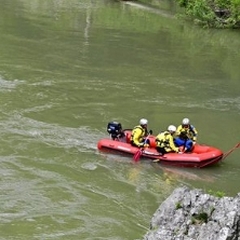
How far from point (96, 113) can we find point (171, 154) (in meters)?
4.11

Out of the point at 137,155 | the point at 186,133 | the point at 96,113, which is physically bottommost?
the point at 137,155

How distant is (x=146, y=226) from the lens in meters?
10.3

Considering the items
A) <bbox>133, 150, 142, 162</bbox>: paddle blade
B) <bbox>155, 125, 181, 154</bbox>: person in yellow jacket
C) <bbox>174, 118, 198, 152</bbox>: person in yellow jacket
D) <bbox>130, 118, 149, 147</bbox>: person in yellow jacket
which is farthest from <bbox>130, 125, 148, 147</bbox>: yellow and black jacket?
<bbox>174, 118, 198, 152</bbox>: person in yellow jacket

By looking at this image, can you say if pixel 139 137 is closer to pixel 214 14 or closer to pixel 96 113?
pixel 96 113

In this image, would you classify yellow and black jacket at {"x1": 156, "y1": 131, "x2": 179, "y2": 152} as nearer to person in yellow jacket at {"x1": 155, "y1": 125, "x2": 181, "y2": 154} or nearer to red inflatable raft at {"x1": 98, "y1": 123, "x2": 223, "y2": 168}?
person in yellow jacket at {"x1": 155, "y1": 125, "x2": 181, "y2": 154}

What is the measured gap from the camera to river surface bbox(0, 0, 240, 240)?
10.8m

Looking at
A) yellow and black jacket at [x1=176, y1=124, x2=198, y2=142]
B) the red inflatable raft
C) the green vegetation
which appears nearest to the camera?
the red inflatable raft

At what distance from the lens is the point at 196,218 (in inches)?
303

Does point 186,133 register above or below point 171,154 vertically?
above

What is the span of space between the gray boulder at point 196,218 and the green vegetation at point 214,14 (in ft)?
94.2

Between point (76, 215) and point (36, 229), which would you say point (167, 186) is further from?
point (36, 229)

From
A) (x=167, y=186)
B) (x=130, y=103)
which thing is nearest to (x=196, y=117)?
(x=130, y=103)

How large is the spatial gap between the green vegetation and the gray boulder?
28701 millimetres

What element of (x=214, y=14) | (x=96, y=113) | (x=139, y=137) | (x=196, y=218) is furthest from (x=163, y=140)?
(x=214, y=14)
